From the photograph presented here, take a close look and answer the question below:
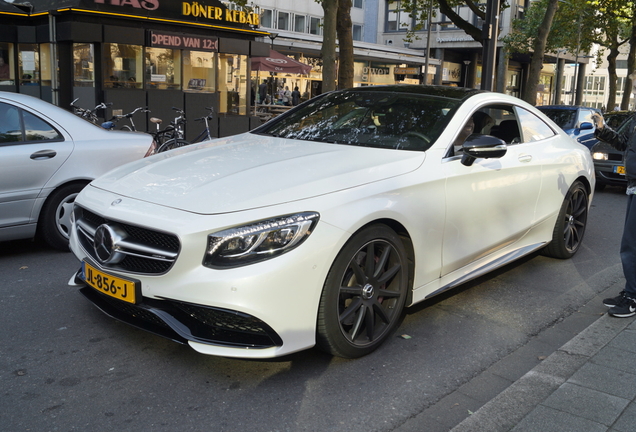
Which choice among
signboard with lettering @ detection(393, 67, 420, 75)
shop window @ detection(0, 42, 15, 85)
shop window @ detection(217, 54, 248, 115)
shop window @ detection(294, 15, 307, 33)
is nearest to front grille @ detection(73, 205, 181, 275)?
shop window @ detection(217, 54, 248, 115)

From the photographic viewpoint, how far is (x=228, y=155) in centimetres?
409

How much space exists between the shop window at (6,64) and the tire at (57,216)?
42.4ft

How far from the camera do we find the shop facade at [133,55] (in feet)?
50.2

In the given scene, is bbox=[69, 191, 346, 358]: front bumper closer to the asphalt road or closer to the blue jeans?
the asphalt road

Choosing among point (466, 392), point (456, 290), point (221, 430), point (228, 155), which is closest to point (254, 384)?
point (221, 430)

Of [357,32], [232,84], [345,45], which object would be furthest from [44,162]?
[357,32]

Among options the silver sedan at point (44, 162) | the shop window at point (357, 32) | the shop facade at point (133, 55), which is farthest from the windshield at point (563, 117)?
the shop window at point (357, 32)

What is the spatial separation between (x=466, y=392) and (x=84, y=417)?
187 centimetres

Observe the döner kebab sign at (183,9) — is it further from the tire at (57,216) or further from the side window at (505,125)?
the side window at (505,125)

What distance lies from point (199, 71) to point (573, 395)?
15.5 metres

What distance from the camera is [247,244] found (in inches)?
121

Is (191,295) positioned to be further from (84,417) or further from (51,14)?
(51,14)

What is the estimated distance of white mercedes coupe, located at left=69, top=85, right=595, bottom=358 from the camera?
3.08m

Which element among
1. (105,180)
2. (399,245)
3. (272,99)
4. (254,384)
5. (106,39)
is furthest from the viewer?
(272,99)
